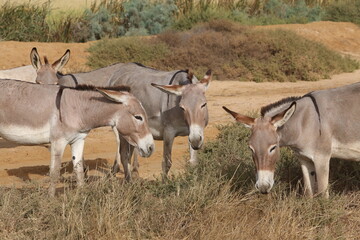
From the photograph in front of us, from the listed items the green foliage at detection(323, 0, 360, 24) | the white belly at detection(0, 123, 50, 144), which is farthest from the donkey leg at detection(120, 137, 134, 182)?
the green foliage at detection(323, 0, 360, 24)

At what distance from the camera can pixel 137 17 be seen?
2309cm

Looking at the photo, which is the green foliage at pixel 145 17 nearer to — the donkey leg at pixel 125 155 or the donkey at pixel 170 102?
the donkey at pixel 170 102

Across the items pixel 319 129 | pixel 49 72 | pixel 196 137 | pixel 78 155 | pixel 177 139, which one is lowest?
pixel 177 139

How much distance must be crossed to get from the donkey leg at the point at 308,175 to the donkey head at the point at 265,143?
0.67 m

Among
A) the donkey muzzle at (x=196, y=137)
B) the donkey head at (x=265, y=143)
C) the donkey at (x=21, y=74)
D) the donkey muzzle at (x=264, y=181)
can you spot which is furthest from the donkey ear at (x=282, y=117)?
the donkey at (x=21, y=74)

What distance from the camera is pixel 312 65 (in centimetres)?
1795

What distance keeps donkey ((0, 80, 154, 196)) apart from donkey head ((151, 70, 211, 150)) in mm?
534

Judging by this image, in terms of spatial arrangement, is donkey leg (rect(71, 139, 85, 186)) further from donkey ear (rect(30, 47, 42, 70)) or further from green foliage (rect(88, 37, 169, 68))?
green foliage (rect(88, 37, 169, 68))

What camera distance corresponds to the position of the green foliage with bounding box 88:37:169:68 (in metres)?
18.1

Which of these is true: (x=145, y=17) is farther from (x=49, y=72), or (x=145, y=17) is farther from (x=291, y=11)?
(x=49, y=72)

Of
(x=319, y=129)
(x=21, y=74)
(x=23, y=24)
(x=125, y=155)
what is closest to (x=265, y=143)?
(x=319, y=129)

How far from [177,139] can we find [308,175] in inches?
214

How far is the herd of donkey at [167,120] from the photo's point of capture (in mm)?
7059

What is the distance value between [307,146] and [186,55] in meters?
11.0
